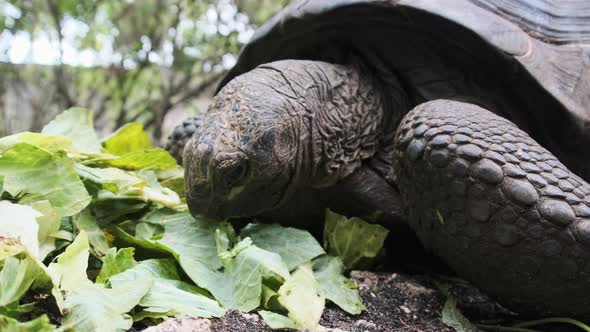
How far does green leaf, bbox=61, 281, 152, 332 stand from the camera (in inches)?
47.8

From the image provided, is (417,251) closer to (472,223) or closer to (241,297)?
(472,223)

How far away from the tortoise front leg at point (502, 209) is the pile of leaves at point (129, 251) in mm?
369

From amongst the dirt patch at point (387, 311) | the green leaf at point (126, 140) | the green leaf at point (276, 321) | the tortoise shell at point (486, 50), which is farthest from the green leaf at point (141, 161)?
the green leaf at point (276, 321)

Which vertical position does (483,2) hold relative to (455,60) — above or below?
above

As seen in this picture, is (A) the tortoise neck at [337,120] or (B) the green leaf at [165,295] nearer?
(B) the green leaf at [165,295]

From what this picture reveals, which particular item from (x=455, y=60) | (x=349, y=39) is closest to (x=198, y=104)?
(x=349, y=39)

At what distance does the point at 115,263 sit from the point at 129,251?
48 millimetres

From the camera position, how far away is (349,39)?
8.05 ft

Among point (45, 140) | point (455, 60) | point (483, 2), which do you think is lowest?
point (45, 140)

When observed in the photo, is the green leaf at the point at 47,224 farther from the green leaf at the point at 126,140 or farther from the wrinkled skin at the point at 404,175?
the green leaf at the point at 126,140

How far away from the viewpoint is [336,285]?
5.92 ft

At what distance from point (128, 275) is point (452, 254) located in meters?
0.93

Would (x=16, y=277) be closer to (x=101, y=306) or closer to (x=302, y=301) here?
(x=101, y=306)

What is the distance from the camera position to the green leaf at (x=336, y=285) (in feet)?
5.60
